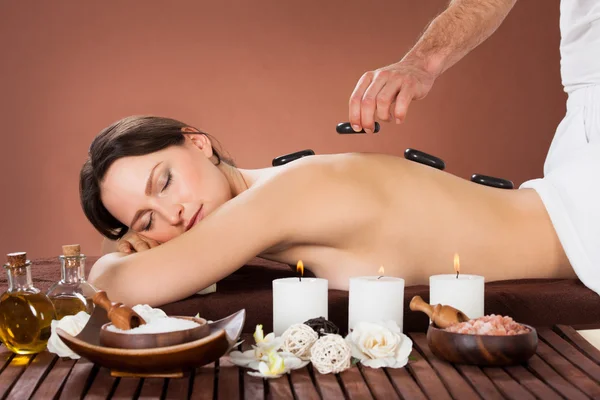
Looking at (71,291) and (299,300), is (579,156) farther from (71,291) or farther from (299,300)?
(71,291)

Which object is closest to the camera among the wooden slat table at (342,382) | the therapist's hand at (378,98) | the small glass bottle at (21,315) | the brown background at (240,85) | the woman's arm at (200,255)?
the wooden slat table at (342,382)

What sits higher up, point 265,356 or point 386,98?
point 386,98

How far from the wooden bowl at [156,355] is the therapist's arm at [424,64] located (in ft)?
2.57

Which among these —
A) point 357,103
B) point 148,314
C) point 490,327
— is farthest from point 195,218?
point 490,327

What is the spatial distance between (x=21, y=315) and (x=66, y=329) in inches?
4.0

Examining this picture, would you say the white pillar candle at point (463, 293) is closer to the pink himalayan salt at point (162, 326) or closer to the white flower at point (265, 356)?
the white flower at point (265, 356)

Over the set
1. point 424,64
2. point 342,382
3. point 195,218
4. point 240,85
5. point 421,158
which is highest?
point 424,64

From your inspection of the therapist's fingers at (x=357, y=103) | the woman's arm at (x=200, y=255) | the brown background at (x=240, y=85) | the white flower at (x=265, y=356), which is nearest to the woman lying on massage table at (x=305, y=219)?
the woman's arm at (x=200, y=255)

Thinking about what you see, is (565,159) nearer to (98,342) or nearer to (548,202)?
(548,202)

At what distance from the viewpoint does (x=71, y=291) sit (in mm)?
1498

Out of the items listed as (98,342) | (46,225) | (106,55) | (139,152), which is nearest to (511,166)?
(106,55)

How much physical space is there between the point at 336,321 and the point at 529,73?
3.91 meters

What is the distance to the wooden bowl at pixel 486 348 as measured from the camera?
4.03 feet

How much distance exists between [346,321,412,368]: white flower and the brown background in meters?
3.69
